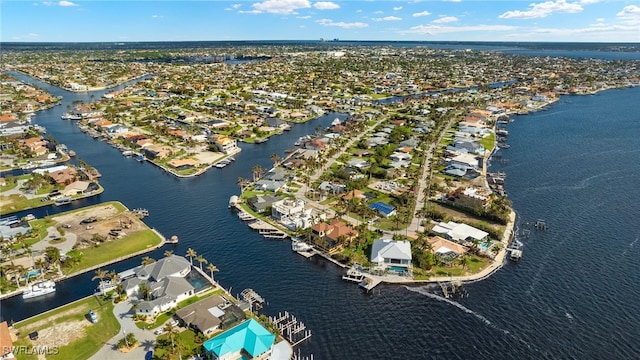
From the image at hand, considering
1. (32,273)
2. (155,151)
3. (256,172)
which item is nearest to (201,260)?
(32,273)

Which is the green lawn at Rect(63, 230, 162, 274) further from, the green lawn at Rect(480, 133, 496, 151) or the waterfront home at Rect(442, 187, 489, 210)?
the green lawn at Rect(480, 133, 496, 151)

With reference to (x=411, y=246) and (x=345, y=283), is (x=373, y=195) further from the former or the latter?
(x=345, y=283)

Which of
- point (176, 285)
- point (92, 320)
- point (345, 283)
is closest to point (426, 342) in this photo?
point (345, 283)

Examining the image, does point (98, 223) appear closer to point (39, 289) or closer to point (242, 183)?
point (39, 289)

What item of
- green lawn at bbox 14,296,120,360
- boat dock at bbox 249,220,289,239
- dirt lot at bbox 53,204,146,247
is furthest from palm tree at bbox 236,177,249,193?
green lawn at bbox 14,296,120,360

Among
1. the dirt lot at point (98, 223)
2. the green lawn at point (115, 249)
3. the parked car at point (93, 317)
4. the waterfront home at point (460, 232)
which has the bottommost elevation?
the parked car at point (93, 317)

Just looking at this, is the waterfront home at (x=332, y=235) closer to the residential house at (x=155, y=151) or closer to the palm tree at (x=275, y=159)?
the palm tree at (x=275, y=159)

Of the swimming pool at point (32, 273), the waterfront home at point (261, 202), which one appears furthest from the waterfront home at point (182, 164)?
the swimming pool at point (32, 273)
